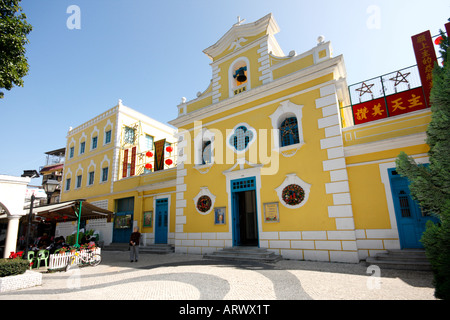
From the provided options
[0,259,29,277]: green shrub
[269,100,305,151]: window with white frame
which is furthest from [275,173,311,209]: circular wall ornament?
[0,259,29,277]: green shrub

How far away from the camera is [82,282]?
22.5 ft

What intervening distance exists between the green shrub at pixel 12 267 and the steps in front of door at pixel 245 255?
6469 mm

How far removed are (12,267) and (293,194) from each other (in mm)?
9406

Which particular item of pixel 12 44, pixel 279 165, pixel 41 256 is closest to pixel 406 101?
pixel 279 165

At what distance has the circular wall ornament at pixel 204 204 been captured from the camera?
1207 centimetres

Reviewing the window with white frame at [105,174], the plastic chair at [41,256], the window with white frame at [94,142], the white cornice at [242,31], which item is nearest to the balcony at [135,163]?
the window with white frame at [105,174]

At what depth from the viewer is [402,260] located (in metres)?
7.26

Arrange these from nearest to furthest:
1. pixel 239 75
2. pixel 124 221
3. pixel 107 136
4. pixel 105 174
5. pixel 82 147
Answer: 1. pixel 239 75
2. pixel 124 221
3. pixel 105 174
4. pixel 107 136
5. pixel 82 147

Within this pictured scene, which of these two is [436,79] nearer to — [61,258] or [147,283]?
[147,283]

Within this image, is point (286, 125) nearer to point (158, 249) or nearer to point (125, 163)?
point (158, 249)

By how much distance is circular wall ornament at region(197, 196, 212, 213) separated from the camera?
12070mm

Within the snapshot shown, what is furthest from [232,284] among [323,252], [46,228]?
[46,228]

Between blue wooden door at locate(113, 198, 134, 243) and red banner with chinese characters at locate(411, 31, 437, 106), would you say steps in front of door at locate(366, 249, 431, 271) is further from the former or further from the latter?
blue wooden door at locate(113, 198, 134, 243)

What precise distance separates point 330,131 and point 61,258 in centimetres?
1160
